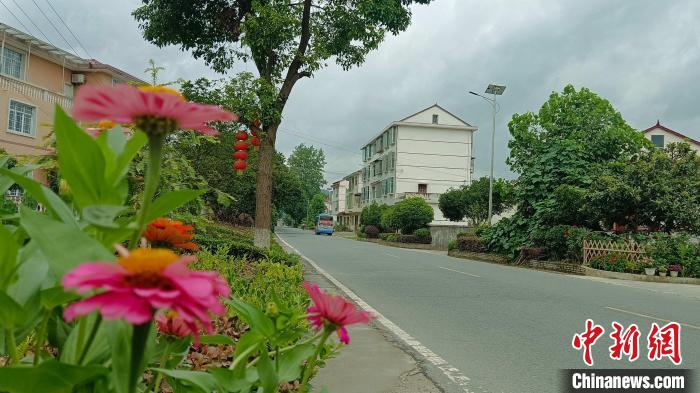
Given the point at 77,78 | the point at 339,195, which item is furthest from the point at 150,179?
the point at 339,195

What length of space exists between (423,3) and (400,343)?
8418mm

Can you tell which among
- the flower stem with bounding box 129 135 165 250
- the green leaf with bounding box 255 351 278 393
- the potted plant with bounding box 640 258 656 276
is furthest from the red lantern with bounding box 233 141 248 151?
the potted plant with bounding box 640 258 656 276

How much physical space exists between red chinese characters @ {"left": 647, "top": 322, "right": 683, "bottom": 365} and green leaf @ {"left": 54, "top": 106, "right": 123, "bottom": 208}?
278 inches

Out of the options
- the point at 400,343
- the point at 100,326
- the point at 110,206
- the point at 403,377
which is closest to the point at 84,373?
the point at 100,326

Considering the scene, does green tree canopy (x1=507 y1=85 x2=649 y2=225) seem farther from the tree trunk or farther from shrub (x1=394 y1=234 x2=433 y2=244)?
the tree trunk

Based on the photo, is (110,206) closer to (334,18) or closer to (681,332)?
(681,332)

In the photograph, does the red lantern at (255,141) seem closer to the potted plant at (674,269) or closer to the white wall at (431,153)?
the potted plant at (674,269)

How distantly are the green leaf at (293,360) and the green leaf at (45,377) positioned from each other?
70cm

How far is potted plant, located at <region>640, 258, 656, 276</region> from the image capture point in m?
18.8

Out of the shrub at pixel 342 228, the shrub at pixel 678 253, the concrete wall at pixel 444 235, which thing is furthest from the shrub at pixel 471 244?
the shrub at pixel 342 228

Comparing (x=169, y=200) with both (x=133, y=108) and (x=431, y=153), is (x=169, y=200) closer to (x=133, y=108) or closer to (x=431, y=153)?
(x=133, y=108)

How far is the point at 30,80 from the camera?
993 inches

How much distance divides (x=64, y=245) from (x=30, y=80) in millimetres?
28130

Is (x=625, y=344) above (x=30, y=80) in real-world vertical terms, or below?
below
